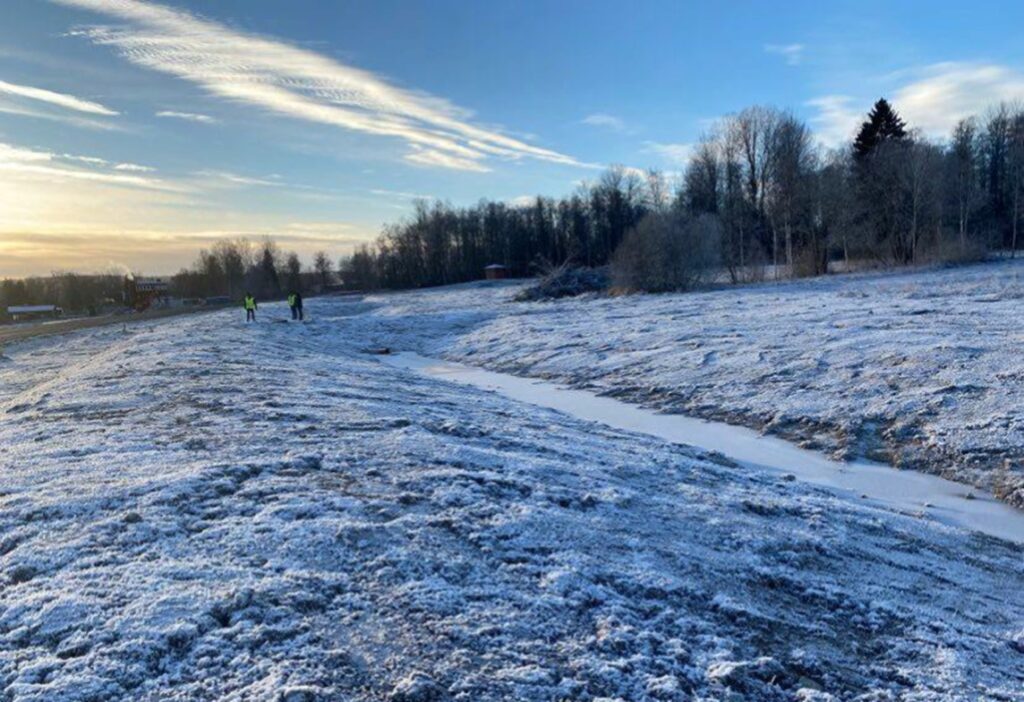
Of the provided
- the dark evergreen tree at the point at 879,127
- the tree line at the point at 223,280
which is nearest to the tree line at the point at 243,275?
the tree line at the point at 223,280

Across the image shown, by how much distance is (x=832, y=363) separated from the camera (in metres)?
13.2

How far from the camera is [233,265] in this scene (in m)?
107

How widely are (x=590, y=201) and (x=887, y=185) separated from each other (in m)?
45.4

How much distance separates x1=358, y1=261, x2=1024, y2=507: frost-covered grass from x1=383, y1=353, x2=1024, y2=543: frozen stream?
0.37 metres

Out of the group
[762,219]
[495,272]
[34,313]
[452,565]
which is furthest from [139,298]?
[452,565]

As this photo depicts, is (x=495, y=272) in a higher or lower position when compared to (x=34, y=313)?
higher

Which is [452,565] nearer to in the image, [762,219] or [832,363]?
[832,363]

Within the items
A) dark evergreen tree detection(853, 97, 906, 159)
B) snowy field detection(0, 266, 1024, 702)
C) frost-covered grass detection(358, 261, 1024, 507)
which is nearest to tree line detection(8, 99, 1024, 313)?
dark evergreen tree detection(853, 97, 906, 159)

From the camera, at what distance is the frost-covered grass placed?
9.34 m

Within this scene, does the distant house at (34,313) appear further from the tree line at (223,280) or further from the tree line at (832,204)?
the tree line at (832,204)

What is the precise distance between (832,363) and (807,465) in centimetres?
512

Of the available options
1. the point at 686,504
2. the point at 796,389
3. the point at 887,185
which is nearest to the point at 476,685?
the point at 686,504

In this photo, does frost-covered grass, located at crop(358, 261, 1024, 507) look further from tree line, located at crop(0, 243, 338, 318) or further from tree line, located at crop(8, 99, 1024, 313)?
tree line, located at crop(0, 243, 338, 318)

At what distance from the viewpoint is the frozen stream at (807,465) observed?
7.19 m
